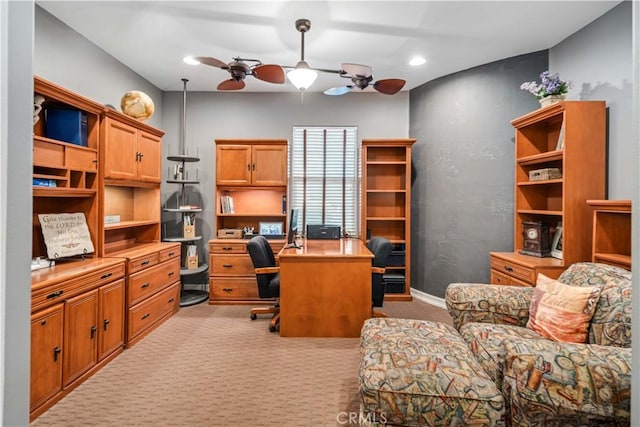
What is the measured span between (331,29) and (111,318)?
3.15 meters

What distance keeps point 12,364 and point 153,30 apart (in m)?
3.24

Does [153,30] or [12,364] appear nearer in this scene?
[12,364]

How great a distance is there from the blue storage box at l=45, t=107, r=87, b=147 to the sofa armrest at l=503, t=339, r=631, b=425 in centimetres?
337

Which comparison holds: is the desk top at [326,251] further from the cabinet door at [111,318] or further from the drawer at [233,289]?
the cabinet door at [111,318]

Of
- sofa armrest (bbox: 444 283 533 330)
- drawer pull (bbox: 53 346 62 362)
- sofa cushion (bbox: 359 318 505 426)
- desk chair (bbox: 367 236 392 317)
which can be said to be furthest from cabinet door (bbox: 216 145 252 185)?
sofa cushion (bbox: 359 318 505 426)

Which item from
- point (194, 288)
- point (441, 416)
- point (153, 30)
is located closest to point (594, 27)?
point (441, 416)

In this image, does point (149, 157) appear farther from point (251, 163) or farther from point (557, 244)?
point (557, 244)

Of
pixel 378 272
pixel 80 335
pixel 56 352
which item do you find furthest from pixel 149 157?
pixel 378 272

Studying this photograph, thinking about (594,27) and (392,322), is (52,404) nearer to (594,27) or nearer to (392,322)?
(392,322)

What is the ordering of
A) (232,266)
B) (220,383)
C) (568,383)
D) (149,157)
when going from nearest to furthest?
(568,383)
(220,383)
(149,157)
(232,266)

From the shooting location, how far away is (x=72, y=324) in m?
2.24

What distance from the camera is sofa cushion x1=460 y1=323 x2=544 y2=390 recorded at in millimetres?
1720

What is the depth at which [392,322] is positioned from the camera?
85.7 inches

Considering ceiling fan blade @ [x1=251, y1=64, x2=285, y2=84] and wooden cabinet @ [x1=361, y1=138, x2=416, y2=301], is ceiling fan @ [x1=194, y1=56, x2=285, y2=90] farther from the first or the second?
wooden cabinet @ [x1=361, y1=138, x2=416, y2=301]
